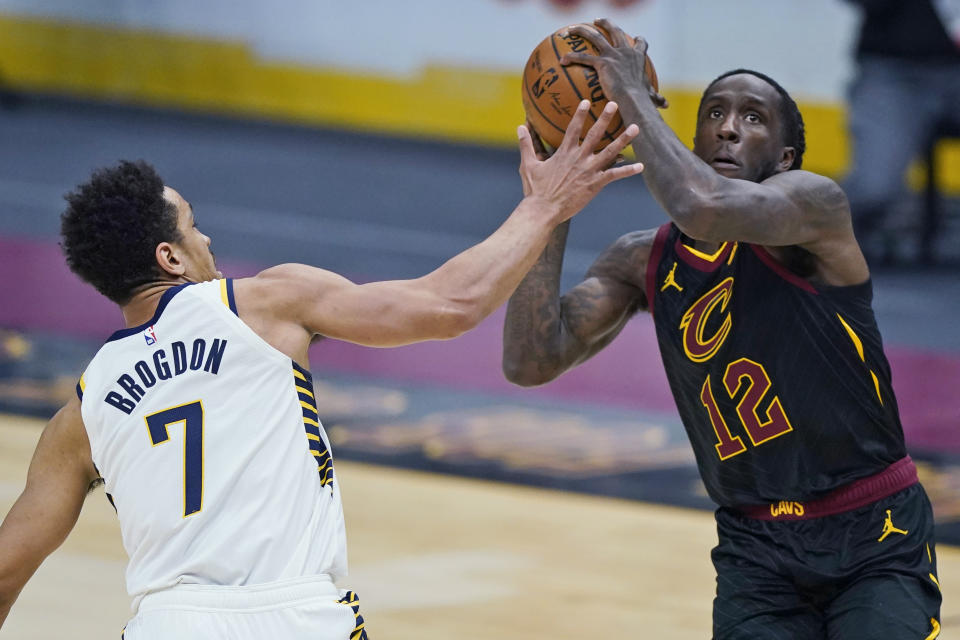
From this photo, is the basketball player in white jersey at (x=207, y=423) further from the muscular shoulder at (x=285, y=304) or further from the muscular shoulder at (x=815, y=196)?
the muscular shoulder at (x=815, y=196)

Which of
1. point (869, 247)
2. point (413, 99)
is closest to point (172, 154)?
point (413, 99)

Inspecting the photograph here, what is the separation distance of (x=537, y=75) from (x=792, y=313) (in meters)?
0.96

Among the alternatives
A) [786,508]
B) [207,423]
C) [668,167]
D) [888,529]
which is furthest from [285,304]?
[888,529]

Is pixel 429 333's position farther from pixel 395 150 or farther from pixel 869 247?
pixel 395 150

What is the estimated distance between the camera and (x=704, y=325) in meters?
3.98

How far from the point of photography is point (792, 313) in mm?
3859

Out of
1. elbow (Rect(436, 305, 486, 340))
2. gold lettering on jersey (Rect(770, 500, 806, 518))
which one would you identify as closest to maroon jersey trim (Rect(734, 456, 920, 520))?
gold lettering on jersey (Rect(770, 500, 806, 518))

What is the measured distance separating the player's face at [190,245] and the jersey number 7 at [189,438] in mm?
375

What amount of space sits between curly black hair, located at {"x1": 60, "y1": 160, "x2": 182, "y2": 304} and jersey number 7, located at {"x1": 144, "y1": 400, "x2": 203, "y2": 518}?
341 mm

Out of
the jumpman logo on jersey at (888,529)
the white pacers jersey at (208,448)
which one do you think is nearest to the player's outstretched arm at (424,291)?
the white pacers jersey at (208,448)

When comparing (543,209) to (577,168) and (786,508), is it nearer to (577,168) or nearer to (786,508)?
(577,168)

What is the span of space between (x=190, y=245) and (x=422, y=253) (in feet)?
29.0

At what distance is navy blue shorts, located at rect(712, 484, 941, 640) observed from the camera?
3709mm

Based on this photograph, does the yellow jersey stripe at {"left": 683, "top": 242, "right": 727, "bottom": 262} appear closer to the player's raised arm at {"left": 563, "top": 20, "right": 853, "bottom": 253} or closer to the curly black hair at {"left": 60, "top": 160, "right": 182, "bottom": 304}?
the player's raised arm at {"left": 563, "top": 20, "right": 853, "bottom": 253}
